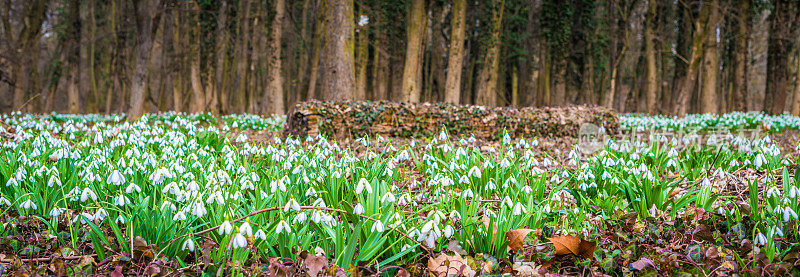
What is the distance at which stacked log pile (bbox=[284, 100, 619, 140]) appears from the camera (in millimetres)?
7180

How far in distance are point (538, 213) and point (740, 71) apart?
16764 millimetres

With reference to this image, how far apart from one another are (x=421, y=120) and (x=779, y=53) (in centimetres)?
1327

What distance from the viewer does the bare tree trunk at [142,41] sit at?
9914 millimetres

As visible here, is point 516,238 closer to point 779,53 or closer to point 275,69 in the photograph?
point 275,69

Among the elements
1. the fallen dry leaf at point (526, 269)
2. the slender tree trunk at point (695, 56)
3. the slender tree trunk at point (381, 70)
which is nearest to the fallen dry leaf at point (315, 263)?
the fallen dry leaf at point (526, 269)

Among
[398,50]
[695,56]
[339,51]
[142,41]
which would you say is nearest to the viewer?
[339,51]

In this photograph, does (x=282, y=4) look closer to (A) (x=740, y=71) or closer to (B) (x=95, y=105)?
(B) (x=95, y=105)

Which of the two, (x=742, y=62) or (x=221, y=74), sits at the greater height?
(x=742, y=62)

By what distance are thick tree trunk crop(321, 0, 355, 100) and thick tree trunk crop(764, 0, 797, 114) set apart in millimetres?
13068

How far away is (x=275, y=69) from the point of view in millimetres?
14078

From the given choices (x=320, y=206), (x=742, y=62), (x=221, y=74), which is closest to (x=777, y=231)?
(x=320, y=206)

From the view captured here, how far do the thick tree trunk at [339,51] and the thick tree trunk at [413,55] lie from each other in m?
2.21

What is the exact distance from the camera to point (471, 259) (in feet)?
6.86

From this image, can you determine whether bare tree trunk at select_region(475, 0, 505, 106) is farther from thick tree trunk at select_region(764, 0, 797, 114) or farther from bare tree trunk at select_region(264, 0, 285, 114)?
thick tree trunk at select_region(764, 0, 797, 114)
